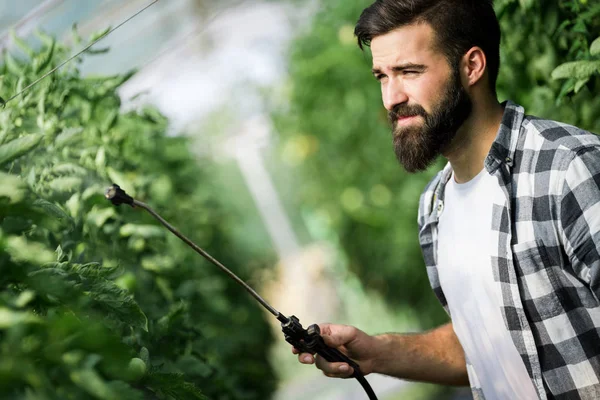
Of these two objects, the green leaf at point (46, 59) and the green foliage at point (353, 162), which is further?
the green foliage at point (353, 162)

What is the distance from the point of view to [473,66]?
194cm

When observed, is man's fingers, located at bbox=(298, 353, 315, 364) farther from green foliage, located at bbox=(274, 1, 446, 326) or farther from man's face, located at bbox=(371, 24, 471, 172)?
green foliage, located at bbox=(274, 1, 446, 326)

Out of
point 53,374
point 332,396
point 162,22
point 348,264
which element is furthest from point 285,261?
point 53,374

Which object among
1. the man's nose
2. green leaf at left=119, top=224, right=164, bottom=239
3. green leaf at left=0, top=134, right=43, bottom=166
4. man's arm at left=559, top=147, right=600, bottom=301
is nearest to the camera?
green leaf at left=0, top=134, right=43, bottom=166

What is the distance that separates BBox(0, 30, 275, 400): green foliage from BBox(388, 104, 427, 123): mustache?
0.77 meters

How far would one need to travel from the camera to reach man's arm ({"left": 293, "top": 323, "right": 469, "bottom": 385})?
202cm

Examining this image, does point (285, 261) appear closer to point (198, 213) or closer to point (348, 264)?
point (348, 264)

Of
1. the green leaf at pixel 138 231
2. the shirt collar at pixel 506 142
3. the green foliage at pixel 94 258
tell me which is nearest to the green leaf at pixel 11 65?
the green foliage at pixel 94 258

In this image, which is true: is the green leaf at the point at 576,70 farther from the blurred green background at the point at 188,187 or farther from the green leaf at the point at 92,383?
the green leaf at the point at 92,383

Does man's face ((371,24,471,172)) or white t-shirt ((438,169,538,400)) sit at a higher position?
man's face ((371,24,471,172))

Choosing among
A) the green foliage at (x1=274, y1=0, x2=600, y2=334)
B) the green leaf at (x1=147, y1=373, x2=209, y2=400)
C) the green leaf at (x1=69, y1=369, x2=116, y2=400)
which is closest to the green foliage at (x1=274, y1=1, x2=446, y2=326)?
the green foliage at (x1=274, y1=0, x2=600, y2=334)

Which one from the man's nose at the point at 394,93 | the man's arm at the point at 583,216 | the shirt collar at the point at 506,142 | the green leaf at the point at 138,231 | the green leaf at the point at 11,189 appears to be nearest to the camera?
the green leaf at the point at 11,189

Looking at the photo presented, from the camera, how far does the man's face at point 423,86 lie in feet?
6.15

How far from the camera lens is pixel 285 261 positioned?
13.6 m
